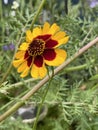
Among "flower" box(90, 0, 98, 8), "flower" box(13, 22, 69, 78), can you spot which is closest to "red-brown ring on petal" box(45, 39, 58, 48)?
→ "flower" box(13, 22, 69, 78)

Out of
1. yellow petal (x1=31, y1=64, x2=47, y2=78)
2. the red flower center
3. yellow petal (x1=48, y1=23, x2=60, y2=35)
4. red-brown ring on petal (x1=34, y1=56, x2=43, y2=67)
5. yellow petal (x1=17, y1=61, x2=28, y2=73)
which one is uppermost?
yellow petal (x1=48, y1=23, x2=60, y2=35)

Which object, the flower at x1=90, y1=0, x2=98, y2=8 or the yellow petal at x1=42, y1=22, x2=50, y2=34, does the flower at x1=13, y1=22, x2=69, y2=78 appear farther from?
the flower at x1=90, y1=0, x2=98, y2=8

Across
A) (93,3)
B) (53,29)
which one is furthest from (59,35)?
(93,3)

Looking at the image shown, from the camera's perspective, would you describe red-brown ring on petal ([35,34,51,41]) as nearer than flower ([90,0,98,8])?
Yes

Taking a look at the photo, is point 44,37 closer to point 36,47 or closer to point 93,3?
point 36,47

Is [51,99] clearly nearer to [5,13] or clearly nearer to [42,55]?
[42,55]

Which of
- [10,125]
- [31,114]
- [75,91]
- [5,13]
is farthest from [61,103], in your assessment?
[5,13]

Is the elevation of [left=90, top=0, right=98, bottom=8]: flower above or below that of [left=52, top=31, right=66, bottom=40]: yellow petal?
below
